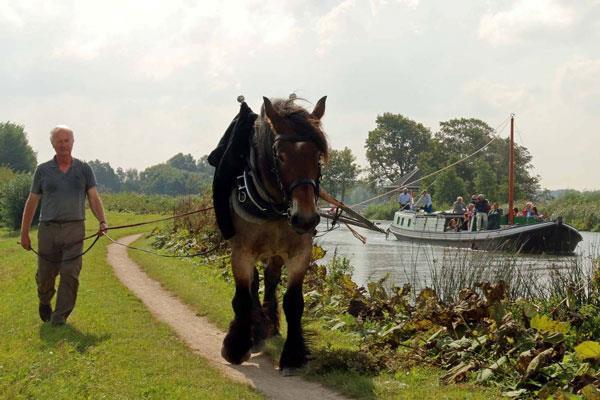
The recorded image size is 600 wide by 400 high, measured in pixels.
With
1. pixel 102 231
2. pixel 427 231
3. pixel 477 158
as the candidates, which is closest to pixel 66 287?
pixel 102 231

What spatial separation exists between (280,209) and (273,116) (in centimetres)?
85

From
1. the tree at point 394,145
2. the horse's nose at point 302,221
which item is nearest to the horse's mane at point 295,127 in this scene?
the horse's nose at point 302,221

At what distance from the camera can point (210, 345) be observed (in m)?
7.39

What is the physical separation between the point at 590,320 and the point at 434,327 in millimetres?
1606

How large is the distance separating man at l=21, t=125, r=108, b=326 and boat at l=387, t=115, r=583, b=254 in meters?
19.2

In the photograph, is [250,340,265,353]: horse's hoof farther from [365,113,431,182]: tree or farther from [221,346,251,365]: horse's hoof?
[365,113,431,182]: tree

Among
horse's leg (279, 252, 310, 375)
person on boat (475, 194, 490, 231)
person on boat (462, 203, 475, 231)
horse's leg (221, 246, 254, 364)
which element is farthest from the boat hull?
horse's leg (279, 252, 310, 375)

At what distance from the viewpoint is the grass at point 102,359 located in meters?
5.46

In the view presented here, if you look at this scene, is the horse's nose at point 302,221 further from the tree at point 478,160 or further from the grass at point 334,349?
the tree at point 478,160

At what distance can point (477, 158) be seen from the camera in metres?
68.4

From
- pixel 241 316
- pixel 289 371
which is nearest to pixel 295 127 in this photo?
pixel 241 316

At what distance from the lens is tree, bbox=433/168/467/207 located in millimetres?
59594

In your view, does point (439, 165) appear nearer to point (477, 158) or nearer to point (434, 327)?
point (477, 158)

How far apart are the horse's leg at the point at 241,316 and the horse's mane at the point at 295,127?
3.77 feet
